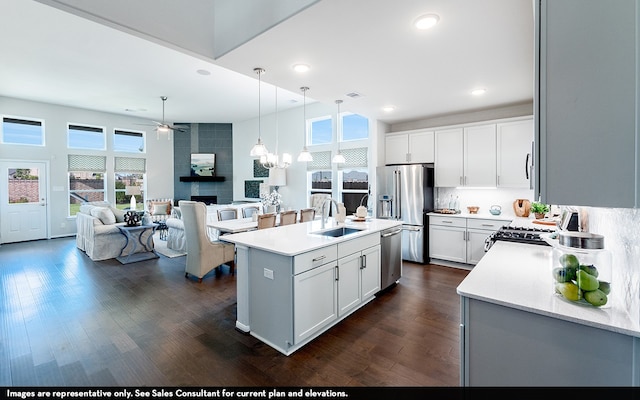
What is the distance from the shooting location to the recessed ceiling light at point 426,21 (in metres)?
2.17

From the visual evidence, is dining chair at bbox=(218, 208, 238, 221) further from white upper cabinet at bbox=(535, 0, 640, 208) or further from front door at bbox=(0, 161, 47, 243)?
front door at bbox=(0, 161, 47, 243)

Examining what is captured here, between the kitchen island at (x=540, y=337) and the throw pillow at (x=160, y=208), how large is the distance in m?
9.09

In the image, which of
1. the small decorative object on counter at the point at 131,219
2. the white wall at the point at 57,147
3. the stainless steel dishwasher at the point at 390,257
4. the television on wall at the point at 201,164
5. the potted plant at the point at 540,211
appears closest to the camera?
the stainless steel dishwasher at the point at 390,257

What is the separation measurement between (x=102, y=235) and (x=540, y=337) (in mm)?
6679

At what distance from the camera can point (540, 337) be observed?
4.23ft

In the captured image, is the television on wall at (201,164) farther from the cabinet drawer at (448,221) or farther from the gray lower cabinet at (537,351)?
the gray lower cabinet at (537,351)

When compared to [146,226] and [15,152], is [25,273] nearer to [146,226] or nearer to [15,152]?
[146,226]

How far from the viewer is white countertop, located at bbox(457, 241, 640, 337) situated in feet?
3.78

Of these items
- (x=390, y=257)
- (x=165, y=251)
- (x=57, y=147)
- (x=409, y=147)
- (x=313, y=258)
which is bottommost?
(x=165, y=251)

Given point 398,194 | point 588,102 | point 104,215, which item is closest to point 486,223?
point 398,194

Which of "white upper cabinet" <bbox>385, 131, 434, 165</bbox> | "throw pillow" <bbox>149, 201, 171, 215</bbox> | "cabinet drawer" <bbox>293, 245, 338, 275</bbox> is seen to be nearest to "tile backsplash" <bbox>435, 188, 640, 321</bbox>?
"cabinet drawer" <bbox>293, 245, 338, 275</bbox>

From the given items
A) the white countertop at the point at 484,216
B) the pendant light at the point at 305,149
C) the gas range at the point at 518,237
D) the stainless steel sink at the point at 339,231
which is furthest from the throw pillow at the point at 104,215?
the gas range at the point at 518,237

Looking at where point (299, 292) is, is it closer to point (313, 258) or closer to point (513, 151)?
point (313, 258)

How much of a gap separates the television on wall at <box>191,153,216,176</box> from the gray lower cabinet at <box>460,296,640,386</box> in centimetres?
964
